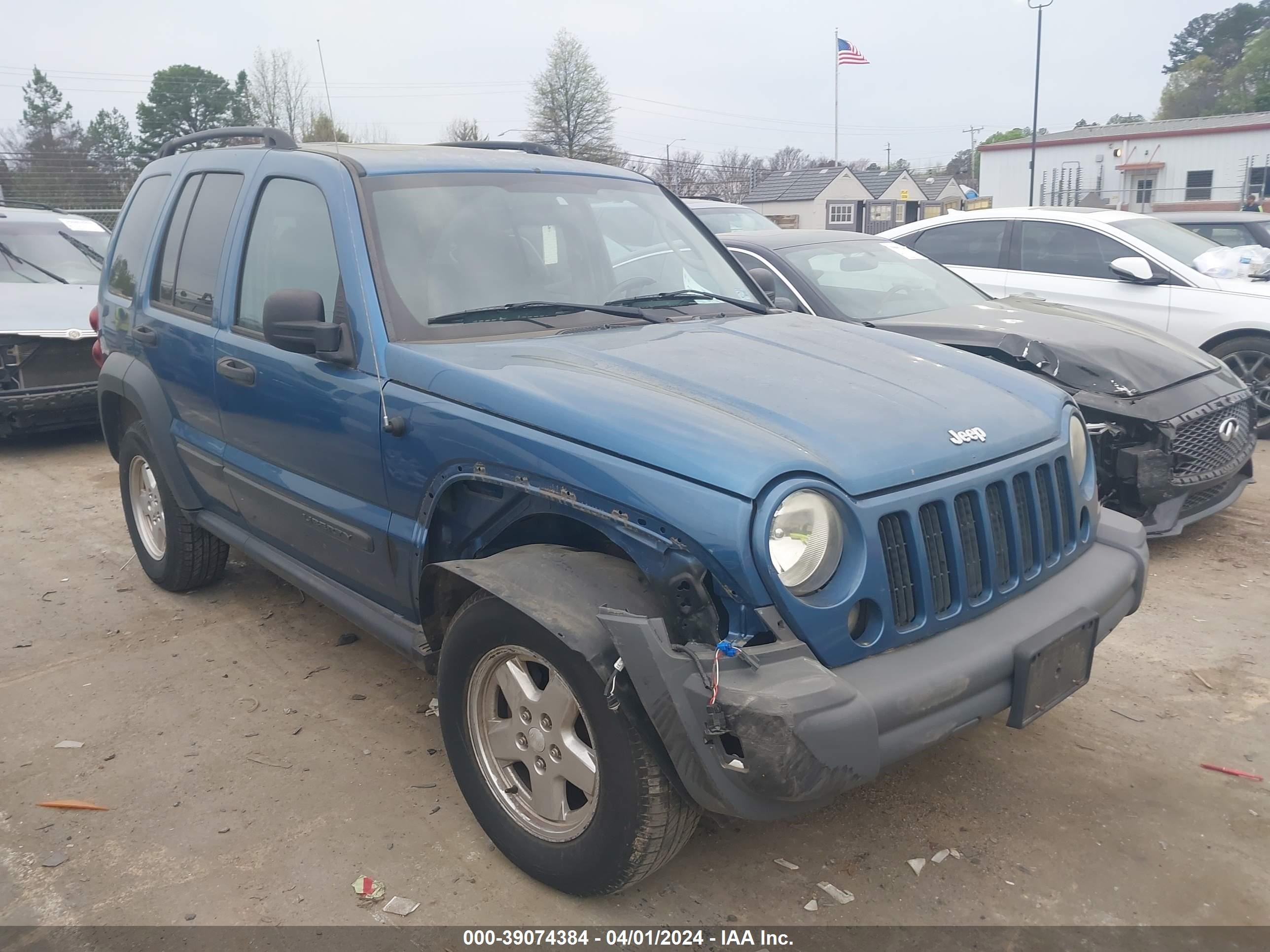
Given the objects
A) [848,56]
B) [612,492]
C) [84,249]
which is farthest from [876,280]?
[848,56]

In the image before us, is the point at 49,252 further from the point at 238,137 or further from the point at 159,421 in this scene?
the point at 159,421

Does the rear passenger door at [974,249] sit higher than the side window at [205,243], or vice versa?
the side window at [205,243]

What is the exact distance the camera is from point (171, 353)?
441 cm

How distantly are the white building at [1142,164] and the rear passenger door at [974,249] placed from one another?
39362mm

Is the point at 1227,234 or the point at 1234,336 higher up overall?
the point at 1227,234

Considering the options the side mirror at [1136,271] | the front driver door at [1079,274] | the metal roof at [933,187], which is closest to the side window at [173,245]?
the front driver door at [1079,274]

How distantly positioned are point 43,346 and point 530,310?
20.1 feet

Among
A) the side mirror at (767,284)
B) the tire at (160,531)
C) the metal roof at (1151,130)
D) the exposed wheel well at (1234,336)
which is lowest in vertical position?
the tire at (160,531)

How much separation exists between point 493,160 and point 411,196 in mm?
524

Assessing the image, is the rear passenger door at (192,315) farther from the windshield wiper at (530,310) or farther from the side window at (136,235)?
the windshield wiper at (530,310)

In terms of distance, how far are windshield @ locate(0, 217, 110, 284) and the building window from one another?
50.0 m

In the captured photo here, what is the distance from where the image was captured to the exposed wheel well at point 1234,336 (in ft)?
24.4

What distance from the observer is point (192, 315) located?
4281 millimetres

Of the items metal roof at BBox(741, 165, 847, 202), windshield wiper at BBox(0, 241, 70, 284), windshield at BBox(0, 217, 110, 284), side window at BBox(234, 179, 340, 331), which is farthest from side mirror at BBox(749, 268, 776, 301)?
metal roof at BBox(741, 165, 847, 202)
